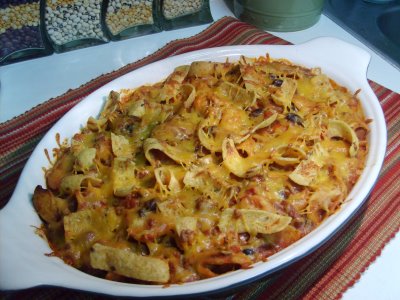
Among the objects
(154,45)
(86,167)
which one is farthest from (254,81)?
(154,45)

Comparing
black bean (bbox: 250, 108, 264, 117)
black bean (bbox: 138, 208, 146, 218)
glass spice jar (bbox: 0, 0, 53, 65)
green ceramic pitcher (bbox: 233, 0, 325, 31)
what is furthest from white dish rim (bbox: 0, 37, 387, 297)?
glass spice jar (bbox: 0, 0, 53, 65)

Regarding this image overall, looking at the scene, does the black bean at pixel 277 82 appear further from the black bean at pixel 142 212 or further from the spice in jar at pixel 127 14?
the spice in jar at pixel 127 14

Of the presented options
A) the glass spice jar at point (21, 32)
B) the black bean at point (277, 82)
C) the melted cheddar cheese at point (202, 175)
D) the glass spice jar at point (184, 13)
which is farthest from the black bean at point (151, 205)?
the glass spice jar at point (184, 13)

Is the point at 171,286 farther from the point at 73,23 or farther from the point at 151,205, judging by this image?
the point at 73,23

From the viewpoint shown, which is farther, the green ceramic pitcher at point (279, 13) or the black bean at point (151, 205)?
the green ceramic pitcher at point (279, 13)

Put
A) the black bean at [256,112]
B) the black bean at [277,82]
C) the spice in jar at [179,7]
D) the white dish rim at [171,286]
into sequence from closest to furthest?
1. the white dish rim at [171,286]
2. the black bean at [256,112]
3. the black bean at [277,82]
4. the spice in jar at [179,7]

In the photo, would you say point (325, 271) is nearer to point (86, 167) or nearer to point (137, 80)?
point (86, 167)
